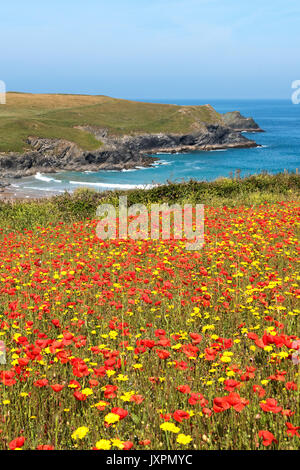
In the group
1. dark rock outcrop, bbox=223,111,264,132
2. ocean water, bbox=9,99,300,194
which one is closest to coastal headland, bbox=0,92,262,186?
dark rock outcrop, bbox=223,111,264,132

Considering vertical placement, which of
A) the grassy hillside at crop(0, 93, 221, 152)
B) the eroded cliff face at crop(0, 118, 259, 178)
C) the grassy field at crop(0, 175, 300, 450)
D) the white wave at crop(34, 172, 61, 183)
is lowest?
the grassy field at crop(0, 175, 300, 450)

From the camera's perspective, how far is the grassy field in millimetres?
3066

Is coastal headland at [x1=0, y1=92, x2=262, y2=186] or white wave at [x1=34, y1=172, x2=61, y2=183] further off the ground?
coastal headland at [x1=0, y1=92, x2=262, y2=186]

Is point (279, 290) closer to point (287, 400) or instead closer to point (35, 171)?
point (287, 400)

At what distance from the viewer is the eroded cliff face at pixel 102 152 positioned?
71.8 m

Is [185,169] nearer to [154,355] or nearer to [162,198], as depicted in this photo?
[162,198]

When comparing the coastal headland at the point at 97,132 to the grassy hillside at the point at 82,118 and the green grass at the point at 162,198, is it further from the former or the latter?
the green grass at the point at 162,198

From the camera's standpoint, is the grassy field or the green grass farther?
the green grass

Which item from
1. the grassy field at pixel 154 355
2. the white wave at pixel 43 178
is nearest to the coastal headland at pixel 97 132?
the white wave at pixel 43 178

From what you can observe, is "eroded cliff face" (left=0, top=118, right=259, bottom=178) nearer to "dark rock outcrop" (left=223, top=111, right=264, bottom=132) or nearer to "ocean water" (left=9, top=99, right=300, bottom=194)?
"ocean water" (left=9, top=99, right=300, bottom=194)

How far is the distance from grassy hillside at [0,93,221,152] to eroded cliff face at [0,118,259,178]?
2.59 m

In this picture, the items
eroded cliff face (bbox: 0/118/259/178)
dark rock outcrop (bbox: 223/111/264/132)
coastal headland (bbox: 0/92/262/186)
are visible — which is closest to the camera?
eroded cliff face (bbox: 0/118/259/178)

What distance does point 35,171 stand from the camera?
234 feet

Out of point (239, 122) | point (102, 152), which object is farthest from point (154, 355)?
point (239, 122)
